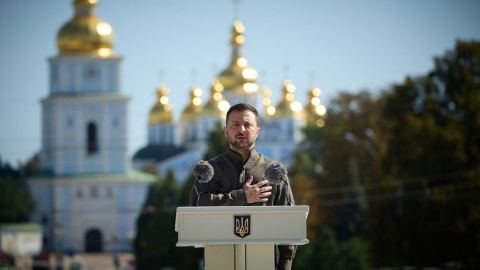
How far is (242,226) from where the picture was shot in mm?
6766

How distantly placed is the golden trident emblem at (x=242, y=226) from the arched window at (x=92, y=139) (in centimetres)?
8462

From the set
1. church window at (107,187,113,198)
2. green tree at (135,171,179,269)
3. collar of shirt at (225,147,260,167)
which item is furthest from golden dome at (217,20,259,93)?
collar of shirt at (225,147,260,167)

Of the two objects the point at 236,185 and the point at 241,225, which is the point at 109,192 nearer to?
the point at 236,185

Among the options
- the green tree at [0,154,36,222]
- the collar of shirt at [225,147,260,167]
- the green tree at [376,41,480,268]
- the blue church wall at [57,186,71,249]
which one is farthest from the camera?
the blue church wall at [57,186,71,249]

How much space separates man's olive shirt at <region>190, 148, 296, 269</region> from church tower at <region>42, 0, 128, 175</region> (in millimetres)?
82492

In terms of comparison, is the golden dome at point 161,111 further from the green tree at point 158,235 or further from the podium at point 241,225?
the podium at point 241,225

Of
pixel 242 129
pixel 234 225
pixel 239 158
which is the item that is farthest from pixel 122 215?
pixel 234 225

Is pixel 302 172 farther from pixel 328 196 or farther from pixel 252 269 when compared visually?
pixel 252 269

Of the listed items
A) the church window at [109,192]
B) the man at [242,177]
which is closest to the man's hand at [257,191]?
the man at [242,177]

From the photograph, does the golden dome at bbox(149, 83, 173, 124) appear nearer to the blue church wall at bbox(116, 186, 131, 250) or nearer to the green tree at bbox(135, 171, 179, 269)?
the blue church wall at bbox(116, 186, 131, 250)

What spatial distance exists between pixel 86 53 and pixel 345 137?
35380 mm

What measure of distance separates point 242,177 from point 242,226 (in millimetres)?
931

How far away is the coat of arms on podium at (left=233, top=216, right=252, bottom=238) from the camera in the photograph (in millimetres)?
6762

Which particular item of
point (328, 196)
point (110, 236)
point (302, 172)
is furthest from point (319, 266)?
point (110, 236)
